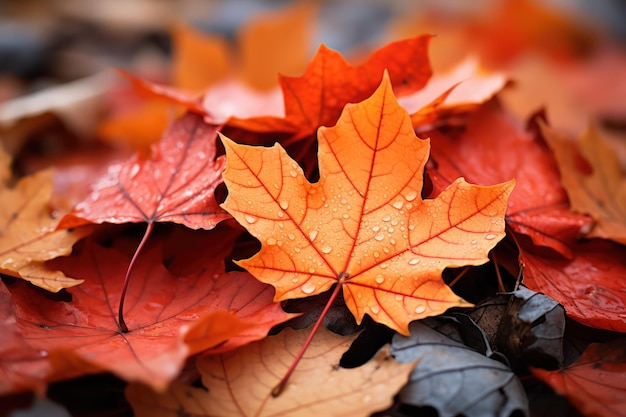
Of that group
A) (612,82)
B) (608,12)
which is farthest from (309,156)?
(608,12)

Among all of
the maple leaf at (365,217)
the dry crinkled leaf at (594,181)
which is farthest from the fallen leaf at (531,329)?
the dry crinkled leaf at (594,181)

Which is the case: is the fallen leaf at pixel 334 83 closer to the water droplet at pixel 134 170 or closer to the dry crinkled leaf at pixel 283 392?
the water droplet at pixel 134 170

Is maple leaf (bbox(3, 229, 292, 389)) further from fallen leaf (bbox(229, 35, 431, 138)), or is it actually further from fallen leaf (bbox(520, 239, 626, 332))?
fallen leaf (bbox(520, 239, 626, 332))

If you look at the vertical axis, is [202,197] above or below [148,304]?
above

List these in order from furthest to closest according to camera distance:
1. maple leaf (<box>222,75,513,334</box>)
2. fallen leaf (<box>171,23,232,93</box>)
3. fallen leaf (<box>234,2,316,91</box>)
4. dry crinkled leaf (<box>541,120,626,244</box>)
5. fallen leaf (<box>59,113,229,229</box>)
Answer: fallen leaf (<box>234,2,316,91</box>)
fallen leaf (<box>171,23,232,93</box>)
dry crinkled leaf (<box>541,120,626,244</box>)
fallen leaf (<box>59,113,229,229</box>)
maple leaf (<box>222,75,513,334</box>)

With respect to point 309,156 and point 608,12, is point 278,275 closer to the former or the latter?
point 309,156

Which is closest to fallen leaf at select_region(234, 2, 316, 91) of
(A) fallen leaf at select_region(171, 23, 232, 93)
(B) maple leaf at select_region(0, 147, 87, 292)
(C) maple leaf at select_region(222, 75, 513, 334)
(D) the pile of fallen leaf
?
(A) fallen leaf at select_region(171, 23, 232, 93)

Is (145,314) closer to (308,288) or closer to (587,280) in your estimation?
(308,288)

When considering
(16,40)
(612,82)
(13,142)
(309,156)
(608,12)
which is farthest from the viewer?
(608,12)
